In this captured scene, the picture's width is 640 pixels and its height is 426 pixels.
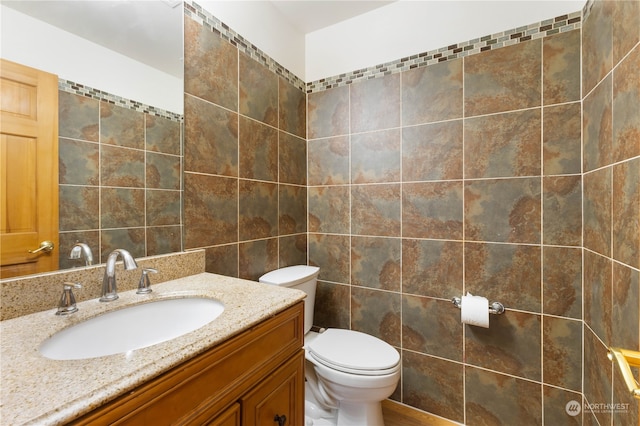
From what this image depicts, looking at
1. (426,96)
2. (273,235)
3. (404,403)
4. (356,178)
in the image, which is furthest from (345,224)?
(404,403)

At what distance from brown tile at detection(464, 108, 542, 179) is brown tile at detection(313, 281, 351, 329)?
3.44ft

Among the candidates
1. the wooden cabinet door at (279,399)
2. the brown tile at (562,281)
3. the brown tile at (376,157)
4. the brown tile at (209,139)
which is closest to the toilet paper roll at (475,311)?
the brown tile at (562,281)

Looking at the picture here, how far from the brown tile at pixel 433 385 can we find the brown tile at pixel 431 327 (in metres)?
0.05

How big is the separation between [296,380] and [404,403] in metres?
1.04

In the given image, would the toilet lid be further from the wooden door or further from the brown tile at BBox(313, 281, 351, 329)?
the wooden door

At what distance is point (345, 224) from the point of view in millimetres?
1812

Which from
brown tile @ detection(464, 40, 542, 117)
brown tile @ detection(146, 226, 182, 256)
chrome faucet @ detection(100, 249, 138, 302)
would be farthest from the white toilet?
brown tile @ detection(464, 40, 542, 117)

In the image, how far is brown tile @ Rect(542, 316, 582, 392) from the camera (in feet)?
4.18

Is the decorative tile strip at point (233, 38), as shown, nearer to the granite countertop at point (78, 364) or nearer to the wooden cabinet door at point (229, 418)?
the granite countertop at point (78, 364)

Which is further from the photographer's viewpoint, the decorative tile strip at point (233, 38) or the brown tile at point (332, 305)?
the brown tile at point (332, 305)

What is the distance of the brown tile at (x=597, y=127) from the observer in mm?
1029

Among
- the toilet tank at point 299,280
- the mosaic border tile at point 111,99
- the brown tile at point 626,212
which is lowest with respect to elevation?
the toilet tank at point 299,280

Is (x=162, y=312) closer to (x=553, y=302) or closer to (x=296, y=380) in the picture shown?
(x=296, y=380)

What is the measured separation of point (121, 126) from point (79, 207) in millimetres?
328
